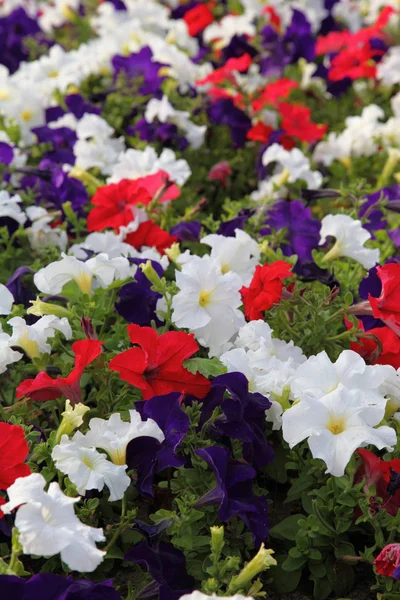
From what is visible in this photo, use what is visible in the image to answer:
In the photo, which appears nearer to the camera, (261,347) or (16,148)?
(261,347)

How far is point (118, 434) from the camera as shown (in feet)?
5.59

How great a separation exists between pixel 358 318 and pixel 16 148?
1656 mm

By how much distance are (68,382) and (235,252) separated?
615 millimetres

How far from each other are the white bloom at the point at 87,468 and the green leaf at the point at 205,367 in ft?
0.90

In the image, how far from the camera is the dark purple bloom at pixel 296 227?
8.10 feet

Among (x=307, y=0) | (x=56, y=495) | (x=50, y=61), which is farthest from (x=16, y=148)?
(x=307, y=0)

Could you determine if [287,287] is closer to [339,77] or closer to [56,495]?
[56,495]

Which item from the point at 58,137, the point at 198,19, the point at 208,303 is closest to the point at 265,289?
the point at 208,303

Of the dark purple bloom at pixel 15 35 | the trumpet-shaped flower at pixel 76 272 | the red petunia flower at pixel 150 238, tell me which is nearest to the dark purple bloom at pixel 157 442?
the trumpet-shaped flower at pixel 76 272

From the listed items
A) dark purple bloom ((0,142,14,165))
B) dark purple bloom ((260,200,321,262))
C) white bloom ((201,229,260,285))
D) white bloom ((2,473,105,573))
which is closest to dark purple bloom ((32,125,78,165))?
dark purple bloom ((0,142,14,165))

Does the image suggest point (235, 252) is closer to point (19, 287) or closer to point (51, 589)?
point (19, 287)

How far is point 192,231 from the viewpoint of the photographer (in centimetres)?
252

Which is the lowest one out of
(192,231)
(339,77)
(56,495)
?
(339,77)

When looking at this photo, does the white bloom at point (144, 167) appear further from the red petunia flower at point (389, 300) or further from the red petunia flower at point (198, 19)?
the red petunia flower at point (198, 19)
